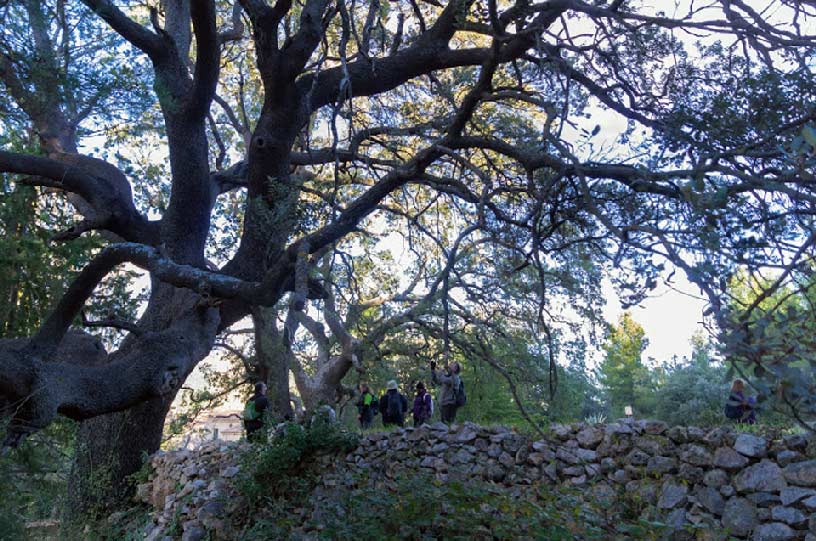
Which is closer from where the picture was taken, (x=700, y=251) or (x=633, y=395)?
(x=700, y=251)

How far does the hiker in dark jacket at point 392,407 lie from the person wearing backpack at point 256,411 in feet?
5.48

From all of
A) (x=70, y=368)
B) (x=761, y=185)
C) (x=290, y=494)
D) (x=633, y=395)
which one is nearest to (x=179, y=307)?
(x=70, y=368)

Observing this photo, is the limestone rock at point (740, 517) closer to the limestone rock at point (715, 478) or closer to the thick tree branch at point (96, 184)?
the limestone rock at point (715, 478)

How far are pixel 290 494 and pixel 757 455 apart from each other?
4652mm

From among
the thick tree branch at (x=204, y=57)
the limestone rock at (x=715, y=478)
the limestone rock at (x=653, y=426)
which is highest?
the thick tree branch at (x=204, y=57)

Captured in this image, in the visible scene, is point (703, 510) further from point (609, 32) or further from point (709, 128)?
point (609, 32)

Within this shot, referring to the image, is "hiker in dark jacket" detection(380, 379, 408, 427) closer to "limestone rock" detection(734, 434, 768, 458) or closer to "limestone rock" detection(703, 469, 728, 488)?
"limestone rock" detection(703, 469, 728, 488)

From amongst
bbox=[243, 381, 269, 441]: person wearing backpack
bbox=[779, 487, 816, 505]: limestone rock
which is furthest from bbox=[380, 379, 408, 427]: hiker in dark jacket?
bbox=[779, 487, 816, 505]: limestone rock

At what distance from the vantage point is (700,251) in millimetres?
2998

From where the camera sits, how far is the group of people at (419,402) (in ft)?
28.6

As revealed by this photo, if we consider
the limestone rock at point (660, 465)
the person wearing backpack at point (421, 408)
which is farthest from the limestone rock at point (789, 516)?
the person wearing backpack at point (421, 408)

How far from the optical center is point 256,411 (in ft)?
29.7

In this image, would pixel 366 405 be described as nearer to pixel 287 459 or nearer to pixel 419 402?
pixel 419 402

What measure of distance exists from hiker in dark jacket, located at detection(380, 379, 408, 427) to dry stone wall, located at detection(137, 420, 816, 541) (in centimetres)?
158
